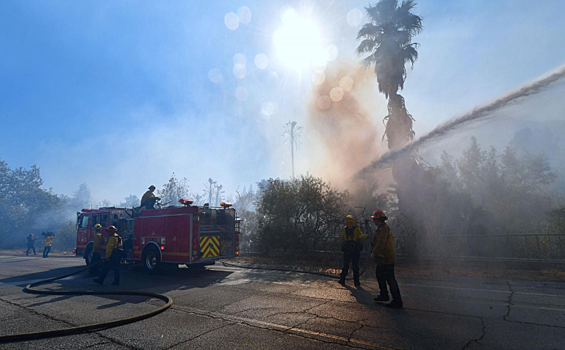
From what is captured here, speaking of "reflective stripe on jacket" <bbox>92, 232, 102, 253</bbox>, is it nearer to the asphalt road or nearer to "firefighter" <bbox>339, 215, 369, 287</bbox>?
the asphalt road

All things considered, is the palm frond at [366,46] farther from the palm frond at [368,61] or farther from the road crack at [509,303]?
the road crack at [509,303]

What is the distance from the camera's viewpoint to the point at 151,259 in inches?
446

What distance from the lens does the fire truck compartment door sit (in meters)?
10.6

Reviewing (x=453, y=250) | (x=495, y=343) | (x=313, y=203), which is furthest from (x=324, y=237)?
(x=495, y=343)

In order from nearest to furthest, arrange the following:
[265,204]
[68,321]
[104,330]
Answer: [104,330] < [68,321] < [265,204]

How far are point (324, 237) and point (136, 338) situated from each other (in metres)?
11.8

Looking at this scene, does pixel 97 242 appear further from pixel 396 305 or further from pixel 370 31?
pixel 370 31

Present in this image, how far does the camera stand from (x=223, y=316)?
534cm

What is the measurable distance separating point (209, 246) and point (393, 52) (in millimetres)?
14952

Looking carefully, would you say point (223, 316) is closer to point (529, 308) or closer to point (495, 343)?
point (495, 343)

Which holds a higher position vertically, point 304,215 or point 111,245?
point 304,215

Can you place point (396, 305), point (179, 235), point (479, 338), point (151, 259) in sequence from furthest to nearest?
point (151, 259)
point (179, 235)
point (396, 305)
point (479, 338)

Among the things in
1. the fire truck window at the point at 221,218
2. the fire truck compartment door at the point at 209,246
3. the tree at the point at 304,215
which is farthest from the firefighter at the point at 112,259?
the tree at the point at 304,215

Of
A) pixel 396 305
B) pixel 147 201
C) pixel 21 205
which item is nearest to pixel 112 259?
pixel 147 201
